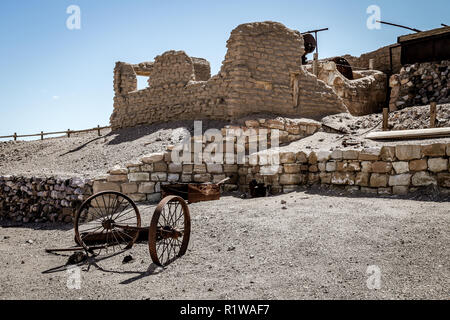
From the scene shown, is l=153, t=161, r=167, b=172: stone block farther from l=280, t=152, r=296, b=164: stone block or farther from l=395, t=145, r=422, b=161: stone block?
l=395, t=145, r=422, b=161: stone block

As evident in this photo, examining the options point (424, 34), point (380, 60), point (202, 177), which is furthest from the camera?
point (380, 60)

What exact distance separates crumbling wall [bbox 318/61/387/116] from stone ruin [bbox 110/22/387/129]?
2483 millimetres

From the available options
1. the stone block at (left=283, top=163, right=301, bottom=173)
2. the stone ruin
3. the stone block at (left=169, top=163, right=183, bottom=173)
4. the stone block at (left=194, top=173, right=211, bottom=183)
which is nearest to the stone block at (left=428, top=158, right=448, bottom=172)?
the stone block at (left=283, top=163, right=301, bottom=173)

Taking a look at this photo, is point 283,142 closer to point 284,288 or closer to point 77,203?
point 77,203

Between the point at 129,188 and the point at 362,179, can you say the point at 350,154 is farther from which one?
the point at 129,188

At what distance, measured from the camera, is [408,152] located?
5891 mm

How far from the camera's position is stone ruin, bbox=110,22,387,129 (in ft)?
31.1

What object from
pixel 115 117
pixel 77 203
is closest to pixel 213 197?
pixel 77 203

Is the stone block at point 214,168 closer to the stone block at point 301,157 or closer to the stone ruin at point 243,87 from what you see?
the stone ruin at point 243,87

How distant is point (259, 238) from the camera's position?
468 centimetres

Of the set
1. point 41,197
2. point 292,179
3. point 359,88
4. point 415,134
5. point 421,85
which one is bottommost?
point 41,197

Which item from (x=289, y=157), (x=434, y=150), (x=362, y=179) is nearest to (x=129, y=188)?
(x=289, y=157)

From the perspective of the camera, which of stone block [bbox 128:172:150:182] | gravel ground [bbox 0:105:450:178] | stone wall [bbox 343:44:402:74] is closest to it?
stone block [bbox 128:172:150:182]

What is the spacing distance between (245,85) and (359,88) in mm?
6625
